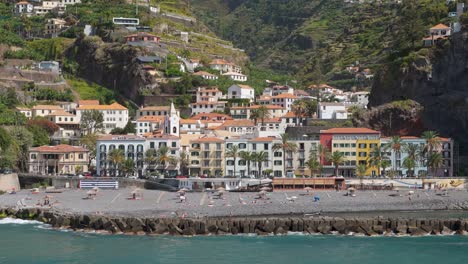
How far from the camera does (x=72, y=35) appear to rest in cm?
14900

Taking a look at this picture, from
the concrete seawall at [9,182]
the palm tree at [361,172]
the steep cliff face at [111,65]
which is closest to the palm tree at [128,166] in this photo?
the concrete seawall at [9,182]

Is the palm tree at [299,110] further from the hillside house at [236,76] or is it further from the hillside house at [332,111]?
the hillside house at [236,76]

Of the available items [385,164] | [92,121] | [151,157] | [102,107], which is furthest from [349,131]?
[102,107]

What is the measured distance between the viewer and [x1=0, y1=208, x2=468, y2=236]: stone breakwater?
67062mm

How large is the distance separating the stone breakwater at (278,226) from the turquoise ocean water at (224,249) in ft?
4.73

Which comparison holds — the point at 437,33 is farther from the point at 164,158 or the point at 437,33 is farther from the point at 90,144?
the point at 90,144

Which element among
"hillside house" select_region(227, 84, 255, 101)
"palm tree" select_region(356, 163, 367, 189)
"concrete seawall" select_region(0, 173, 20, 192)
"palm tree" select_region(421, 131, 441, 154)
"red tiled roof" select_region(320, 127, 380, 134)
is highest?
"hillside house" select_region(227, 84, 255, 101)

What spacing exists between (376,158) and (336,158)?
4641 millimetres

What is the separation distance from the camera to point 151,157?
103 m

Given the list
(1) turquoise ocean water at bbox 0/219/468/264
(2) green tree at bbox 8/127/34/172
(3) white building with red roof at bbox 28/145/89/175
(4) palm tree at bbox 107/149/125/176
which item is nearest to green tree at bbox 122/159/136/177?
(4) palm tree at bbox 107/149/125/176

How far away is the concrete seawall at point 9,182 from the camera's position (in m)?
95.5

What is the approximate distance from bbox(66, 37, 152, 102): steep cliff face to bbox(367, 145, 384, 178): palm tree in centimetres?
4319

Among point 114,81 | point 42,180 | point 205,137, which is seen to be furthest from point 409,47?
point 42,180

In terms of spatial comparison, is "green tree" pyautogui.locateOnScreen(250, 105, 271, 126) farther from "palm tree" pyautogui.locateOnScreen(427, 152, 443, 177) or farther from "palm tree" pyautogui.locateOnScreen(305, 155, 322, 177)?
"palm tree" pyautogui.locateOnScreen(427, 152, 443, 177)
